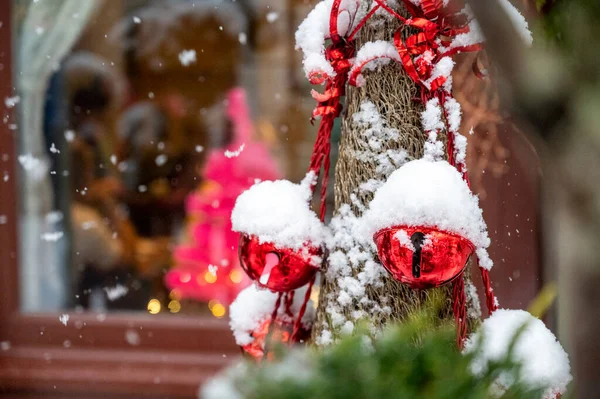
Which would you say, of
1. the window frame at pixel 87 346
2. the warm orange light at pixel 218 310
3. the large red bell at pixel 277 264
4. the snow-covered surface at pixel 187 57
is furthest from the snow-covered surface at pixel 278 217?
the snow-covered surface at pixel 187 57

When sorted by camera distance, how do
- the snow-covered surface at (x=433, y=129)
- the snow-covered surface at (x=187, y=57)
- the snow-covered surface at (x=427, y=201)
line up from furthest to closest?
the snow-covered surface at (x=187, y=57)
the snow-covered surface at (x=433, y=129)
the snow-covered surface at (x=427, y=201)

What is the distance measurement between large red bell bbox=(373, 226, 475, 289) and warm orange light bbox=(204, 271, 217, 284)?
1834 millimetres

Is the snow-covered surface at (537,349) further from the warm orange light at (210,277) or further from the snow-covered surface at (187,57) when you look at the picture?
the snow-covered surface at (187,57)

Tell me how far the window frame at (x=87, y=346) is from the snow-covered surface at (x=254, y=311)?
4.15ft

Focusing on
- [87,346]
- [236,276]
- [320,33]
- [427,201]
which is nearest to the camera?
[427,201]

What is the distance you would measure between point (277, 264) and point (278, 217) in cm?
8

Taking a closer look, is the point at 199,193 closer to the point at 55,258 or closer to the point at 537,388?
the point at 55,258

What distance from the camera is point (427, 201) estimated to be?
842mm

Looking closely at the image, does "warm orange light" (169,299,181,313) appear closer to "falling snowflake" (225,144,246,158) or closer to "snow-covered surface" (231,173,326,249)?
"falling snowflake" (225,144,246,158)

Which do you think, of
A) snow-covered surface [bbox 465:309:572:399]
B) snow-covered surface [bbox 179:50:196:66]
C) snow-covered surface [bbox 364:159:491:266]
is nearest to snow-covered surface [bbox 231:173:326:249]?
snow-covered surface [bbox 364:159:491:266]

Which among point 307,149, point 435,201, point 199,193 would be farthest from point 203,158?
point 435,201

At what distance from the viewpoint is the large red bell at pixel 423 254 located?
0.86 meters

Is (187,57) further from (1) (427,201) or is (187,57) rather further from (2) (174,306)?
(1) (427,201)

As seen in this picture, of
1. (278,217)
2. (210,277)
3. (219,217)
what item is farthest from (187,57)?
(278,217)
